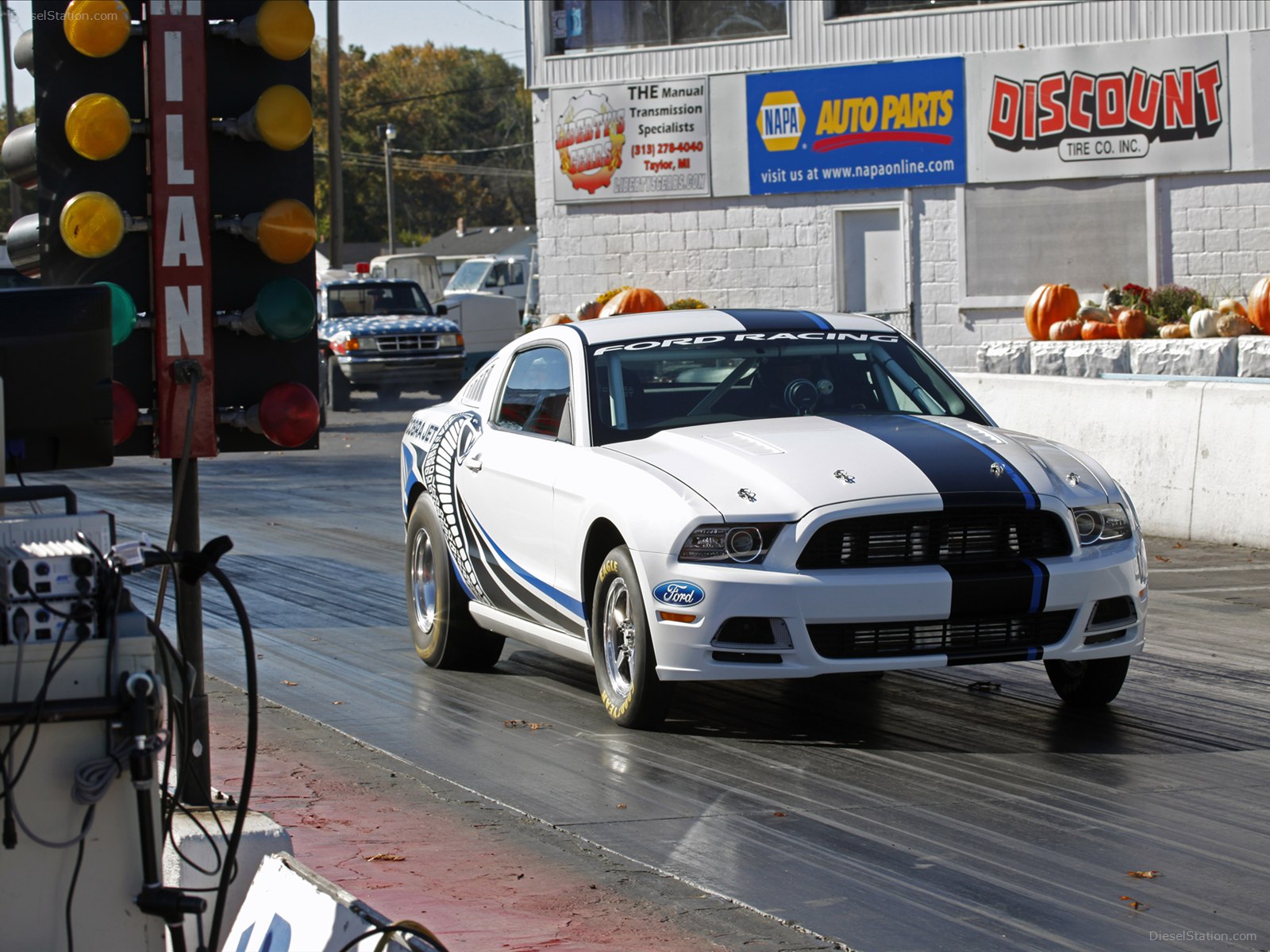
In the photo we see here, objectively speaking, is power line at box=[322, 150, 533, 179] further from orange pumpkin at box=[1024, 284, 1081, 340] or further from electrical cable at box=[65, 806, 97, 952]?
electrical cable at box=[65, 806, 97, 952]

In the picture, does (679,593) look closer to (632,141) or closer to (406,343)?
(632,141)

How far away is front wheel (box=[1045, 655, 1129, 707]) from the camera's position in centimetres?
769

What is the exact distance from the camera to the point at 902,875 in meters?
5.49

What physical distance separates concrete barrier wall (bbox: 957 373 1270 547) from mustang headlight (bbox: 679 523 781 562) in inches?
263

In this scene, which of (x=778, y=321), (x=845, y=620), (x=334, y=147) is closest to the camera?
(x=845, y=620)

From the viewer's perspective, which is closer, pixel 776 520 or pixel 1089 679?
pixel 776 520

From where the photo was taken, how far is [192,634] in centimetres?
529

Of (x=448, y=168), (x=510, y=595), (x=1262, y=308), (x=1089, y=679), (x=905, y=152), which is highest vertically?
(x=448, y=168)

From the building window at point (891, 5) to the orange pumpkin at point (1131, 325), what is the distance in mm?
7982

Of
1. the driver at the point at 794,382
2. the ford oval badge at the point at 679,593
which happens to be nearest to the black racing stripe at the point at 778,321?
the driver at the point at 794,382

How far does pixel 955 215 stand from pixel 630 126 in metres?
5.16

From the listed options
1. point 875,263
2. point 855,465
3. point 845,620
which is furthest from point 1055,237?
point 845,620

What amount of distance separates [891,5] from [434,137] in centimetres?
9460

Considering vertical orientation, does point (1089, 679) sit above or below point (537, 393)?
below
